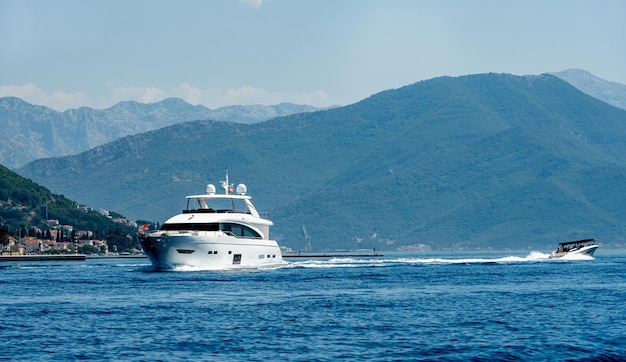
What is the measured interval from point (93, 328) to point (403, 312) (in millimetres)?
21480

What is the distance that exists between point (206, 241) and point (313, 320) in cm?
5990

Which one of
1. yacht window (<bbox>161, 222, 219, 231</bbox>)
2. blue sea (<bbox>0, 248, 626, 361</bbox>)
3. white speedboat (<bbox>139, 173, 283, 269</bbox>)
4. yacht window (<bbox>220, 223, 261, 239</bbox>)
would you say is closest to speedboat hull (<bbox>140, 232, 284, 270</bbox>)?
white speedboat (<bbox>139, 173, 283, 269</bbox>)

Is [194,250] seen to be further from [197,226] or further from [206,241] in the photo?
[197,226]

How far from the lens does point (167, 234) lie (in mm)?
128875

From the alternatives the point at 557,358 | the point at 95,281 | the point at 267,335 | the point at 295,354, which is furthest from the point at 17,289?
the point at 557,358

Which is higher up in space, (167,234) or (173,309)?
(167,234)

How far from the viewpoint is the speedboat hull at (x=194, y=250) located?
425ft

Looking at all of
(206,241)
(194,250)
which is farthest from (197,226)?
(194,250)

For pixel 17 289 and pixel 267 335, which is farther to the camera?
pixel 17 289

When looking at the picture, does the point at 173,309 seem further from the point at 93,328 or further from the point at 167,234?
the point at 167,234

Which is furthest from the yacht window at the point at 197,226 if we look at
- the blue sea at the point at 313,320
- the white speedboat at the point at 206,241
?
the blue sea at the point at 313,320

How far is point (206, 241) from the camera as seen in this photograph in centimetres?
13038

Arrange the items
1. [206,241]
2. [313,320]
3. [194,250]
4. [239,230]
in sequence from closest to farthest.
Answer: [313,320] → [194,250] → [206,241] → [239,230]

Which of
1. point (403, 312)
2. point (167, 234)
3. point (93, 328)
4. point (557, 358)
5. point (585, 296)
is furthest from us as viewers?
point (167, 234)
